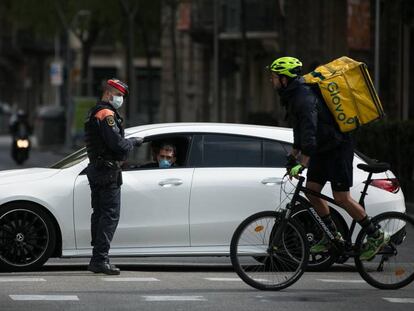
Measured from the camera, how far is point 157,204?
12508 mm

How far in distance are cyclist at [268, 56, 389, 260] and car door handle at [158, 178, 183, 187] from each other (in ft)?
5.54

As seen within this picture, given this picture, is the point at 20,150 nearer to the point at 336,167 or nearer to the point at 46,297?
the point at 336,167

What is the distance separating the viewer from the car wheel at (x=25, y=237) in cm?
1233

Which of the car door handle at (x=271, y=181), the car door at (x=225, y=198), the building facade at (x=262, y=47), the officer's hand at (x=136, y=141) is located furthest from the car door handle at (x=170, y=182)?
→ the building facade at (x=262, y=47)

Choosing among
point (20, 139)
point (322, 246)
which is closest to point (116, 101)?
point (322, 246)

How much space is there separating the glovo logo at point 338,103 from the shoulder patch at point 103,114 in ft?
6.68

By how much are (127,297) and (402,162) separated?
12.8 meters

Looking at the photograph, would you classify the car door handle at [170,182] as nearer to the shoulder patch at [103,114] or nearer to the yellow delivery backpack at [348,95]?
the shoulder patch at [103,114]

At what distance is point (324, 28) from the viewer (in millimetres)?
41156

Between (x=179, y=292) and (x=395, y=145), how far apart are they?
12498 millimetres

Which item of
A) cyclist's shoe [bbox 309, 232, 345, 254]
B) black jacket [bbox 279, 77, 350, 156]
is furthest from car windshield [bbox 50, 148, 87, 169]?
cyclist's shoe [bbox 309, 232, 345, 254]

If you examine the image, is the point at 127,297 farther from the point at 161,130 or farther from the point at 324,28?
the point at 324,28

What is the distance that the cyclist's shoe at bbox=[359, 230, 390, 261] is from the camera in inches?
436

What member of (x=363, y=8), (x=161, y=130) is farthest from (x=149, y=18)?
(x=161, y=130)
